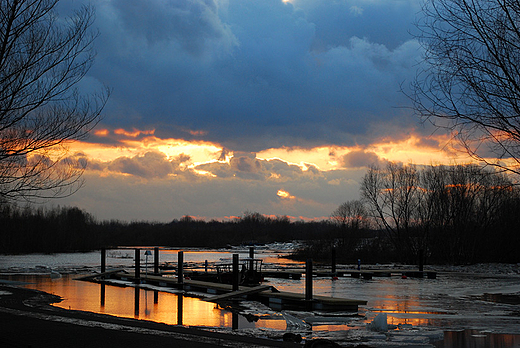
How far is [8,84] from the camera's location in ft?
42.3

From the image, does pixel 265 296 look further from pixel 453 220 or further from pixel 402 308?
pixel 453 220

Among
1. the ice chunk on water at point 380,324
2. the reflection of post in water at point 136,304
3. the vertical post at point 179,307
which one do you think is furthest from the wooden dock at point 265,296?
the ice chunk on water at point 380,324

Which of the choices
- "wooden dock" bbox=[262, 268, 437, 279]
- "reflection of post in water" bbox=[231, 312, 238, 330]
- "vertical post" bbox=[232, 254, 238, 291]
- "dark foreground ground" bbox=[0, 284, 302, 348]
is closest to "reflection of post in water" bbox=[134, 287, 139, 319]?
"dark foreground ground" bbox=[0, 284, 302, 348]

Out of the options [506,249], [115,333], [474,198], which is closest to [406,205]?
[474,198]

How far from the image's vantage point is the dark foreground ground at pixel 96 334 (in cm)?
916

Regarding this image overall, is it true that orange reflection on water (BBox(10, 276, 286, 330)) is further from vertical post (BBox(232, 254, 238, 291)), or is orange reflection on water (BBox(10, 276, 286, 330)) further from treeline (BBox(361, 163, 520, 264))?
treeline (BBox(361, 163, 520, 264))

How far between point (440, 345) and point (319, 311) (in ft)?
20.0

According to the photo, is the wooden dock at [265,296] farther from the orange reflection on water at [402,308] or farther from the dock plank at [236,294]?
the orange reflection on water at [402,308]

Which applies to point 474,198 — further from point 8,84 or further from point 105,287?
point 8,84

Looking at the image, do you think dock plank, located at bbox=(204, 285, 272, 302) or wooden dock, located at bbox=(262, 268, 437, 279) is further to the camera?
wooden dock, located at bbox=(262, 268, 437, 279)

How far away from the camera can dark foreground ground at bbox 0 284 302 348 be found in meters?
9.16

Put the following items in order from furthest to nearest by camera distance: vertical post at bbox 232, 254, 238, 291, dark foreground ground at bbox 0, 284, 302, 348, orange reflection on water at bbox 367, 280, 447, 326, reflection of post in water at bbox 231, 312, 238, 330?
1. vertical post at bbox 232, 254, 238, 291
2. orange reflection on water at bbox 367, 280, 447, 326
3. reflection of post in water at bbox 231, 312, 238, 330
4. dark foreground ground at bbox 0, 284, 302, 348

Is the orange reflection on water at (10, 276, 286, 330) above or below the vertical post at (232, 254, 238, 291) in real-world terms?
below

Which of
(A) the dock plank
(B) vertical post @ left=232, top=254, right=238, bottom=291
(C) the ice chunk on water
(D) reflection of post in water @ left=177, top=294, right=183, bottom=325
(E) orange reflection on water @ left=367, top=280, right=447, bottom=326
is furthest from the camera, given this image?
(B) vertical post @ left=232, top=254, right=238, bottom=291
